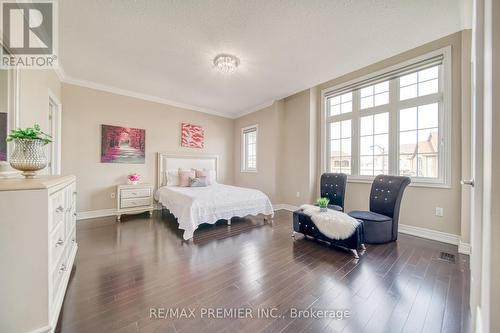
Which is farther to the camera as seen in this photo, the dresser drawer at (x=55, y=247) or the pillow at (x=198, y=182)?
the pillow at (x=198, y=182)

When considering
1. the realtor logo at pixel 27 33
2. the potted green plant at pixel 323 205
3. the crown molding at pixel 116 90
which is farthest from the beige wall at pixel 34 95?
the potted green plant at pixel 323 205

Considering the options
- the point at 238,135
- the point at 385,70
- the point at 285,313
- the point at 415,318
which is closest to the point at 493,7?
the point at 415,318

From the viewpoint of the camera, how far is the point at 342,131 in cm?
404

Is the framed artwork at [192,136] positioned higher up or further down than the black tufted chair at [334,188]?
higher up

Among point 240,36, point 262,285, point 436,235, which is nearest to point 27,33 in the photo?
point 240,36

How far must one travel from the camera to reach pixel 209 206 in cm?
314

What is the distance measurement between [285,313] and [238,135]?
5118 mm

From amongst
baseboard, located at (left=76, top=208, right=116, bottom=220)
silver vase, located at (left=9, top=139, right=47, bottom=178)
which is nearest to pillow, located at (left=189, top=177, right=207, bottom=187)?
baseboard, located at (left=76, top=208, right=116, bottom=220)

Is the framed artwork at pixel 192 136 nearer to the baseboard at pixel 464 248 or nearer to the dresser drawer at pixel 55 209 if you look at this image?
the dresser drawer at pixel 55 209

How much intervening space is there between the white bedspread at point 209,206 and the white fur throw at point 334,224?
1208mm

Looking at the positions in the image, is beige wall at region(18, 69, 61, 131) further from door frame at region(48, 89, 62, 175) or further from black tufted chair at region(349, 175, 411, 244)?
black tufted chair at region(349, 175, 411, 244)

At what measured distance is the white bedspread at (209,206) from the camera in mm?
2938

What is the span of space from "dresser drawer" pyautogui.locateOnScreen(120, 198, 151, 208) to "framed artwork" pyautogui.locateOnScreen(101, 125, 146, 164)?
0.91 metres

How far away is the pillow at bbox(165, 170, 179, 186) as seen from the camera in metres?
4.61
